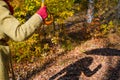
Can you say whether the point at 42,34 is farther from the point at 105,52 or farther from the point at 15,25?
the point at 15,25

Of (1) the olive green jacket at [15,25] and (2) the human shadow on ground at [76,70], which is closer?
(1) the olive green jacket at [15,25]

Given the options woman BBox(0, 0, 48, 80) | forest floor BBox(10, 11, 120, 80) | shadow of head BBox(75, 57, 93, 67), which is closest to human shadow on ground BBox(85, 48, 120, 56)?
forest floor BBox(10, 11, 120, 80)

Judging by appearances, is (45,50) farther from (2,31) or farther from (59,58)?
(2,31)

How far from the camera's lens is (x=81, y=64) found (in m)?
8.97

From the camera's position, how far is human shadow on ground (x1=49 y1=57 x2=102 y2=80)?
828cm

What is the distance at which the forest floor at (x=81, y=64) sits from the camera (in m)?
8.33

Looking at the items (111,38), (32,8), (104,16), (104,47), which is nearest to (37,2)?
(32,8)

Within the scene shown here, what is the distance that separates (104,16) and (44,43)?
4186 mm

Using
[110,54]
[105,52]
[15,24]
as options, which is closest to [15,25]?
[15,24]

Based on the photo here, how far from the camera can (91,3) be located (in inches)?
487

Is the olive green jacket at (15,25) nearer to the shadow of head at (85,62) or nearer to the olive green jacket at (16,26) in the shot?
the olive green jacket at (16,26)

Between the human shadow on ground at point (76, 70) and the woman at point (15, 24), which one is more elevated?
the woman at point (15, 24)

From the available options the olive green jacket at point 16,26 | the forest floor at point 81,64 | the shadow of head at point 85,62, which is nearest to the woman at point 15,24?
the olive green jacket at point 16,26

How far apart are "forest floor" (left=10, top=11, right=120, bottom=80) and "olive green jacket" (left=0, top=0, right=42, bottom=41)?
510 centimetres
